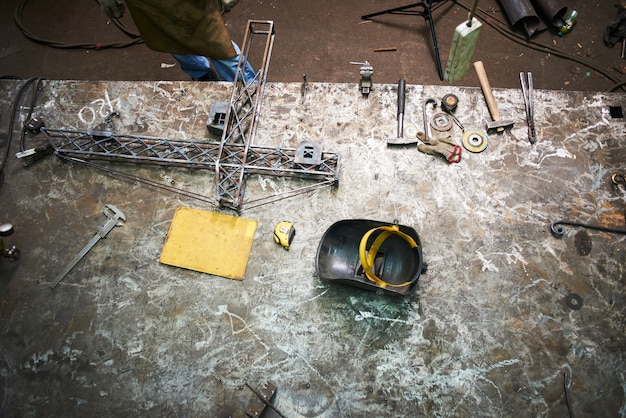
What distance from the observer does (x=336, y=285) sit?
402cm

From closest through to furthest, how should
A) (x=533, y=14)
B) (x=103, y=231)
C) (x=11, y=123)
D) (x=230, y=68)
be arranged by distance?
(x=103, y=231)
(x=11, y=123)
(x=230, y=68)
(x=533, y=14)

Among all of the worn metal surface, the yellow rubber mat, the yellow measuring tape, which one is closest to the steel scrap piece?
the worn metal surface

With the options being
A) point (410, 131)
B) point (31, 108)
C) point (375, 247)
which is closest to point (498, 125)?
point (410, 131)

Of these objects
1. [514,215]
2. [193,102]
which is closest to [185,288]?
[193,102]

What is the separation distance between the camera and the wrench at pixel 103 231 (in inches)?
168

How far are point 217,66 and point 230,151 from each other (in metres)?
1.32

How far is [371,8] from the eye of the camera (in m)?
6.54

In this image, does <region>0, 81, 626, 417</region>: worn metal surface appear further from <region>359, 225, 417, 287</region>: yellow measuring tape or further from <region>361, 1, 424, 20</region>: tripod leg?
<region>361, 1, 424, 20</region>: tripod leg

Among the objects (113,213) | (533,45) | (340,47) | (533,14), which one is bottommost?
(113,213)

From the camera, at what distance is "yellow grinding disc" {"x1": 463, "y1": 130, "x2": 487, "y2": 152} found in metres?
4.39

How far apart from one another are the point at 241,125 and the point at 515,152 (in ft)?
9.59

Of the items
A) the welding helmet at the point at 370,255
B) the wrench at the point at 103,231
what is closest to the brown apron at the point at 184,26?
the wrench at the point at 103,231

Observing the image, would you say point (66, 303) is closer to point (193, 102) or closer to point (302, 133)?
point (193, 102)

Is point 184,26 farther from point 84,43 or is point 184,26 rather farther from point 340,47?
point 84,43
